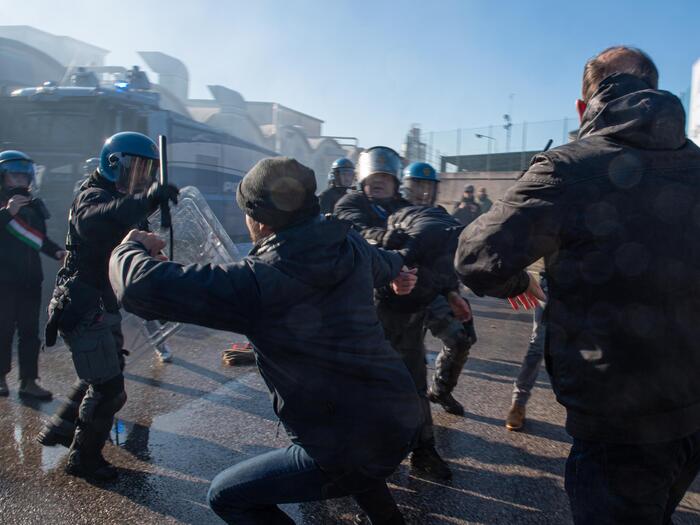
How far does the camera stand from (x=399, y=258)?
246 centimetres

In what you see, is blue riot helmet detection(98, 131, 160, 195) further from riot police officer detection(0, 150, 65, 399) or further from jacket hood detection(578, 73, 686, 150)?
jacket hood detection(578, 73, 686, 150)

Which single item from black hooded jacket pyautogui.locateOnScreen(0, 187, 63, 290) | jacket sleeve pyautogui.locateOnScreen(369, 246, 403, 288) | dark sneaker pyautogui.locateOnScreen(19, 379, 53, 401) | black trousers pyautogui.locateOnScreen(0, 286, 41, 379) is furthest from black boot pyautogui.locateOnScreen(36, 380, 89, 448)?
jacket sleeve pyautogui.locateOnScreen(369, 246, 403, 288)

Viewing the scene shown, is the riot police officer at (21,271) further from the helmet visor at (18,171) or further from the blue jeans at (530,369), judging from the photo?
the blue jeans at (530,369)

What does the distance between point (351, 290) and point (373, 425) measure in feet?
1.49

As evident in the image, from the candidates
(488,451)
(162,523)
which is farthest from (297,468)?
(488,451)

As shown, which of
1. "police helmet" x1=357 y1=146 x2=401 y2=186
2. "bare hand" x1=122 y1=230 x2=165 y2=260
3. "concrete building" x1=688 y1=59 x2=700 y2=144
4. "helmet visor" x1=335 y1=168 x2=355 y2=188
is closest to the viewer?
"bare hand" x1=122 y1=230 x2=165 y2=260

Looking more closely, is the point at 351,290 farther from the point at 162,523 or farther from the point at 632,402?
the point at 162,523

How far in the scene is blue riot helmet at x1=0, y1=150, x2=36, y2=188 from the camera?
4160 mm

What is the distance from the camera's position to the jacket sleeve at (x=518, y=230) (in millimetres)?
1442

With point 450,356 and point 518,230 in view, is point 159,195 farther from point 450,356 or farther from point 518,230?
point 450,356

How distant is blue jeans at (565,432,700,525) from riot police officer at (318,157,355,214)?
4.90 metres

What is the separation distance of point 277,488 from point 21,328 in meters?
3.35

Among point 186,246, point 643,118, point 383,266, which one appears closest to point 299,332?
point 383,266

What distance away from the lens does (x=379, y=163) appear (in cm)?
359
